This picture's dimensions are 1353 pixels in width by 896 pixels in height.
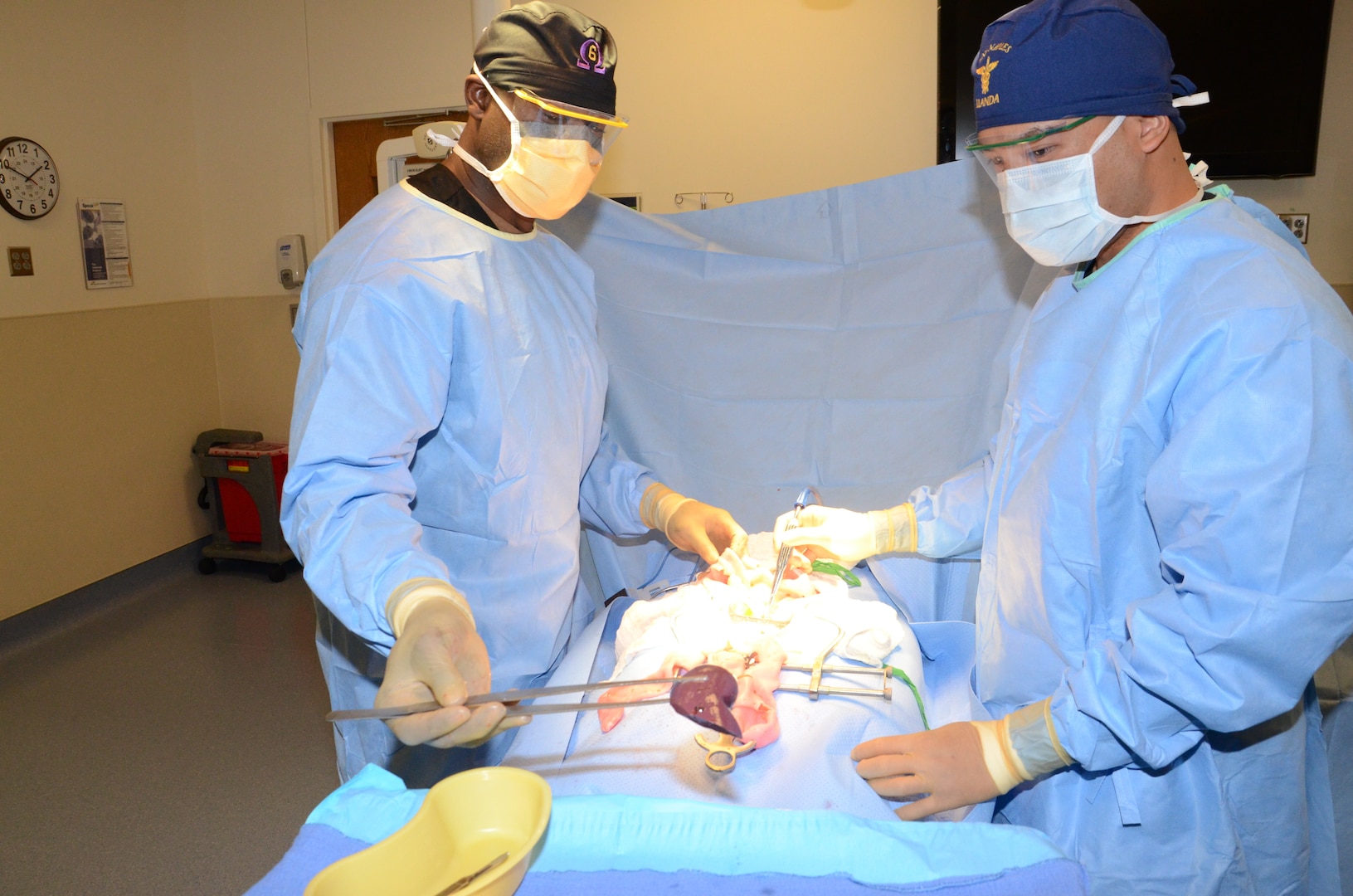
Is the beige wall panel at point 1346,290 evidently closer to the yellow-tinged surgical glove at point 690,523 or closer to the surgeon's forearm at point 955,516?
the surgeon's forearm at point 955,516

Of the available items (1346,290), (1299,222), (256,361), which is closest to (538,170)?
(1299,222)

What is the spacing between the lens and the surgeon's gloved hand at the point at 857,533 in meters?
2.07

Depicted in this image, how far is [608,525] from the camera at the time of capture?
228cm

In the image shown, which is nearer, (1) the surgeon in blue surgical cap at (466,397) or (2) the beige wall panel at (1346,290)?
(1) the surgeon in blue surgical cap at (466,397)

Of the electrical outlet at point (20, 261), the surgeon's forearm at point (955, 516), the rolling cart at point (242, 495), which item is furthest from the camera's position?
the rolling cart at point (242, 495)

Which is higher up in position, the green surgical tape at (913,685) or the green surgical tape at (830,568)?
the green surgical tape at (830,568)

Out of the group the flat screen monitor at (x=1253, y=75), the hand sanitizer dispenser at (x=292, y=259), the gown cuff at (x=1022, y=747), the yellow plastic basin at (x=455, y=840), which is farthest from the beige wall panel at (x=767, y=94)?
the yellow plastic basin at (x=455, y=840)

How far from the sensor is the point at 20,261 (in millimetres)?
4203

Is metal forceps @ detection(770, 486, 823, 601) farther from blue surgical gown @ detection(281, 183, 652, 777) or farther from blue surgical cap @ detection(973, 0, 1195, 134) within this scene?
blue surgical cap @ detection(973, 0, 1195, 134)

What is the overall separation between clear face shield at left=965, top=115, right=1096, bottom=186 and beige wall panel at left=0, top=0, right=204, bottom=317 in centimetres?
441

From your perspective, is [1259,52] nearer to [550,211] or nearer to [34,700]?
[550,211]

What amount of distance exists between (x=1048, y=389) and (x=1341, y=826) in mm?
1015

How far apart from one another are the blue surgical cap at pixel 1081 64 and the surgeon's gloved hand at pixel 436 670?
1167 millimetres

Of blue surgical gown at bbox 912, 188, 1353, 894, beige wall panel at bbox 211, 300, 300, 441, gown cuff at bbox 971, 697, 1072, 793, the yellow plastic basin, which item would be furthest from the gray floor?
blue surgical gown at bbox 912, 188, 1353, 894
